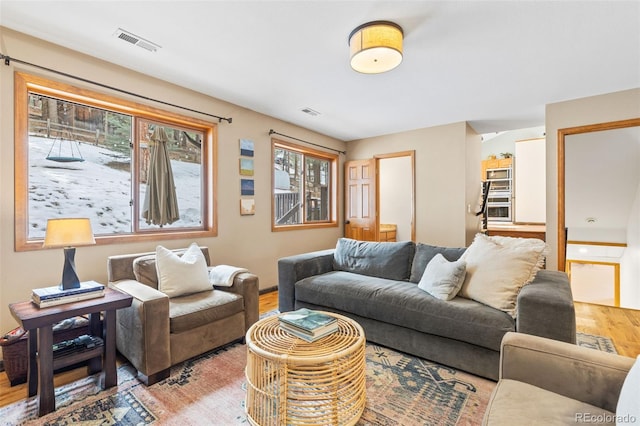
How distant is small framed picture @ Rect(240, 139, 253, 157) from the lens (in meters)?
3.80

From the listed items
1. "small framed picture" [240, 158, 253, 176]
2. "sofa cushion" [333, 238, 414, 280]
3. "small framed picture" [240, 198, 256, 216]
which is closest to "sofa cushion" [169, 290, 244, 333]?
"sofa cushion" [333, 238, 414, 280]

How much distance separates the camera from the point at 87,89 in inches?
99.6

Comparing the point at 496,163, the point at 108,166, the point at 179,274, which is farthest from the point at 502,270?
the point at 496,163

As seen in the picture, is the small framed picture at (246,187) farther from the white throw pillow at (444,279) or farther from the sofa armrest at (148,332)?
the white throw pillow at (444,279)

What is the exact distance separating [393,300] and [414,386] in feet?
2.03

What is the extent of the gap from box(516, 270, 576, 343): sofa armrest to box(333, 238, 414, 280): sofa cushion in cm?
→ 110

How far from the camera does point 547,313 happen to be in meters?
1.74

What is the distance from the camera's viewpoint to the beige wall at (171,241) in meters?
2.15

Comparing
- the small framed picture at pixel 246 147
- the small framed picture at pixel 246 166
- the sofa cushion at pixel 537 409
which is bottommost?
the sofa cushion at pixel 537 409

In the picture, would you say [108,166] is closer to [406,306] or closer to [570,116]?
[406,306]

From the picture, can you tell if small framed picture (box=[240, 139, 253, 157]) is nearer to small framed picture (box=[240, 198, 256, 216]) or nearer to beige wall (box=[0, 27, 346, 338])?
beige wall (box=[0, 27, 346, 338])

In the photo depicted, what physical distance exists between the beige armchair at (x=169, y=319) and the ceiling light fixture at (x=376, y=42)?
203 cm

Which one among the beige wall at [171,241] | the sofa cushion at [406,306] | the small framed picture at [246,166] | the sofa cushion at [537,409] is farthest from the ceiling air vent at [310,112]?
the sofa cushion at [537,409]

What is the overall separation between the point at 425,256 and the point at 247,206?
2292mm
